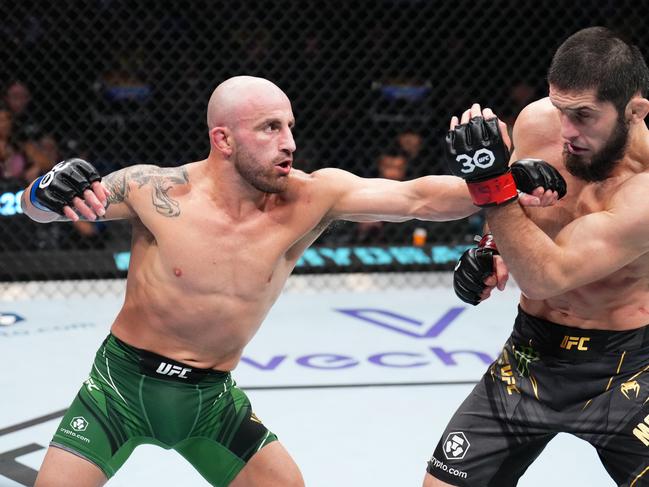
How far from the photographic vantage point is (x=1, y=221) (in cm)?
505

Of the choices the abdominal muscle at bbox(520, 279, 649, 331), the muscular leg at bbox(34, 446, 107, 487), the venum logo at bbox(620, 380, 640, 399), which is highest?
the abdominal muscle at bbox(520, 279, 649, 331)

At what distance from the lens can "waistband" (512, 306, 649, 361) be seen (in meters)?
2.09

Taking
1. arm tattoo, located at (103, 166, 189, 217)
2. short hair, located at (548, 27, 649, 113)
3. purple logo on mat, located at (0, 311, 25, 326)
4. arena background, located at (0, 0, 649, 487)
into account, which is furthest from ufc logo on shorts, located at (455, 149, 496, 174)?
purple logo on mat, located at (0, 311, 25, 326)

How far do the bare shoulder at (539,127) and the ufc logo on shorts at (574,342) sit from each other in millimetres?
442

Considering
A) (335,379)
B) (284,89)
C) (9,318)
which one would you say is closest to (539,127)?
(335,379)

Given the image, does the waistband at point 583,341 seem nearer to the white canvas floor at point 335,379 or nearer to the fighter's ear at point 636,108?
the fighter's ear at point 636,108

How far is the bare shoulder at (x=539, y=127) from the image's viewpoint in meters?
2.17

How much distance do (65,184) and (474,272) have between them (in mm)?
928

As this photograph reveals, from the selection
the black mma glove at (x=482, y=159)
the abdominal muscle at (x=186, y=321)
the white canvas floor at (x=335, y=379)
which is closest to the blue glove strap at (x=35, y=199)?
the abdominal muscle at (x=186, y=321)

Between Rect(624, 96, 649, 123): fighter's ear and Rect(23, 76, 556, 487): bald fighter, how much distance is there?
40 cm

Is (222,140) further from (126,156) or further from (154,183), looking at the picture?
(126,156)

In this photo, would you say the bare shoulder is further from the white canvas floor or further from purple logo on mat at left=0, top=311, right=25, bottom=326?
purple logo on mat at left=0, top=311, right=25, bottom=326

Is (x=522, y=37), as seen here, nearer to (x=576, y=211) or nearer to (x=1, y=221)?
(x=1, y=221)

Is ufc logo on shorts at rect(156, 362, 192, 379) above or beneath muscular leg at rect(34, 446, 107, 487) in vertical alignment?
above
